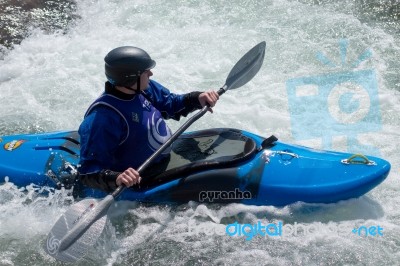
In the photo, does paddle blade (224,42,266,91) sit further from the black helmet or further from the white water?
the black helmet

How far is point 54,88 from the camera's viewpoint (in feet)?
21.4

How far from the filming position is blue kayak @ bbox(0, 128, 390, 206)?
13.0ft

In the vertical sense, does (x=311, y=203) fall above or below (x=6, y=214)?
above

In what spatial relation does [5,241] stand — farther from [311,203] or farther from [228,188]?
[311,203]

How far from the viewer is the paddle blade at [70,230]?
354 cm

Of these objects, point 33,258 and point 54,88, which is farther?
point 54,88

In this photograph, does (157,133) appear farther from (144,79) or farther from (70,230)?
(70,230)

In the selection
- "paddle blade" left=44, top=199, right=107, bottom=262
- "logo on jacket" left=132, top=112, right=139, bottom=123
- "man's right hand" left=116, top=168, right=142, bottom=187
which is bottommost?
"paddle blade" left=44, top=199, right=107, bottom=262

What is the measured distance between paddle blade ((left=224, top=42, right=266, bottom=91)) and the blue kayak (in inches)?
30.0

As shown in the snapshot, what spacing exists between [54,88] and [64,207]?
261 cm

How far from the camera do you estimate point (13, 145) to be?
4598mm

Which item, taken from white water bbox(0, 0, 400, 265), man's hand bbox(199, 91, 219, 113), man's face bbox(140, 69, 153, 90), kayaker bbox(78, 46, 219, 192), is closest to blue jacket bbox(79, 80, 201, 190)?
kayaker bbox(78, 46, 219, 192)

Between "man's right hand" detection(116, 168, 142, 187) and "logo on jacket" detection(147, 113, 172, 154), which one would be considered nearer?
"man's right hand" detection(116, 168, 142, 187)

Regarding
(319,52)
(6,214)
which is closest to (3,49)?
(6,214)
